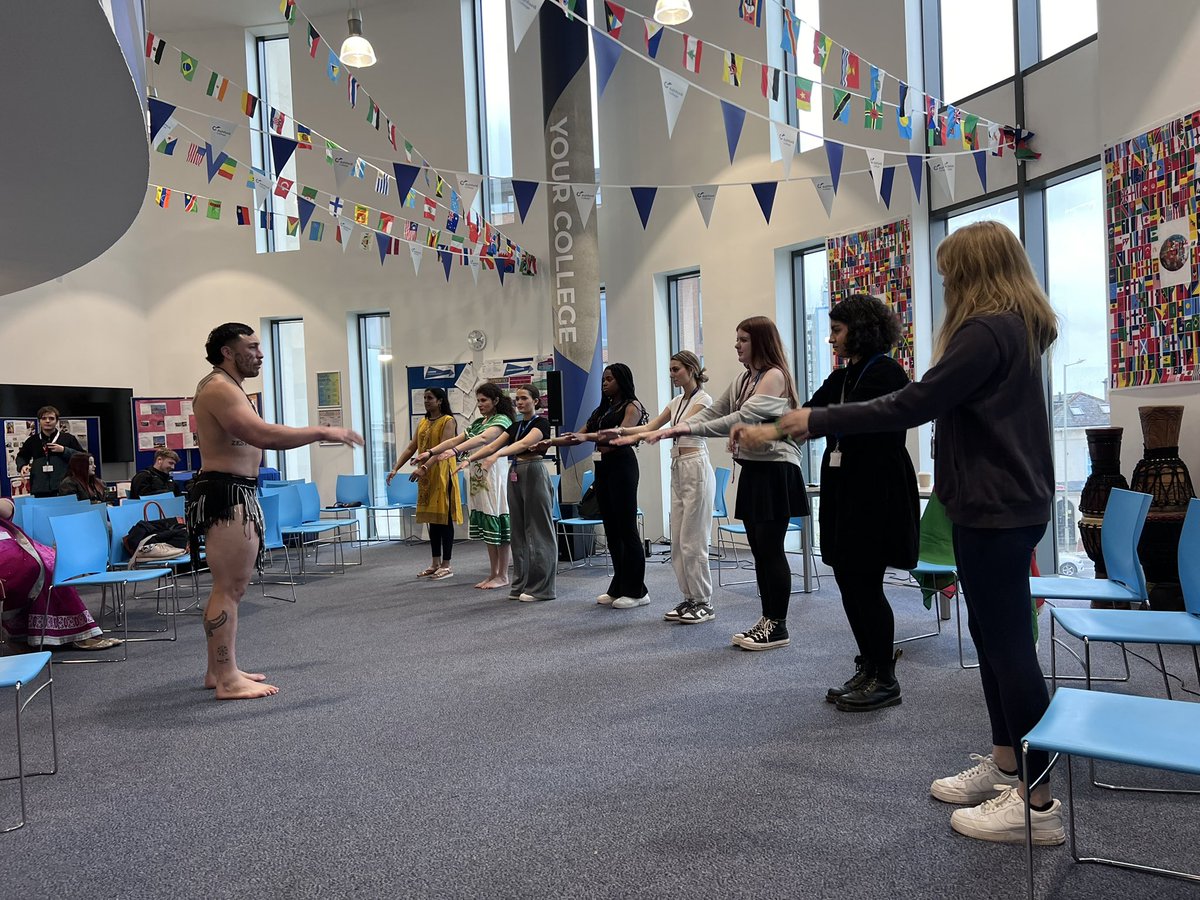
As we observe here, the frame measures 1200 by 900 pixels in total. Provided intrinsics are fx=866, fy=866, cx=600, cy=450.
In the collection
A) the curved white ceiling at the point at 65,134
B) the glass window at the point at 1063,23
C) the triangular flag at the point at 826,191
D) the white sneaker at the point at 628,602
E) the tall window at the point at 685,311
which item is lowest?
the white sneaker at the point at 628,602

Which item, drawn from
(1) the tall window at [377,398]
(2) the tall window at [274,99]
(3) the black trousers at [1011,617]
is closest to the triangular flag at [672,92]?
(3) the black trousers at [1011,617]

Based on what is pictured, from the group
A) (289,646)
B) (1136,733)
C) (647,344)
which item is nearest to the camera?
(1136,733)

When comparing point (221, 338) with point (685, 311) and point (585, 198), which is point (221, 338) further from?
point (685, 311)

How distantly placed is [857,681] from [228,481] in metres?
2.80

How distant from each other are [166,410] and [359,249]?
9.99ft

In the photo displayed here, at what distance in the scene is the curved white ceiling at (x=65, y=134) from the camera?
3.76 feet

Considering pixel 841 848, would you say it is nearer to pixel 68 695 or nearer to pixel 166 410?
pixel 68 695

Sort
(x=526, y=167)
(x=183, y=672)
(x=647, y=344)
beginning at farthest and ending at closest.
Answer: (x=526, y=167) → (x=647, y=344) → (x=183, y=672)

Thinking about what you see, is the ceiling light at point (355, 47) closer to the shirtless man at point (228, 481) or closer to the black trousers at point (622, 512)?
the shirtless man at point (228, 481)

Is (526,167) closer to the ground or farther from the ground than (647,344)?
farther from the ground

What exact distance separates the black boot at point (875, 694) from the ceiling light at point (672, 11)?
385 cm

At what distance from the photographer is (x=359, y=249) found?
34.1 ft

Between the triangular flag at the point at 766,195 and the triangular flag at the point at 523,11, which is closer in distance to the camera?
the triangular flag at the point at 523,11

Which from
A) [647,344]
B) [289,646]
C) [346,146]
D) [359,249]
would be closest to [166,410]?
[359,249]
